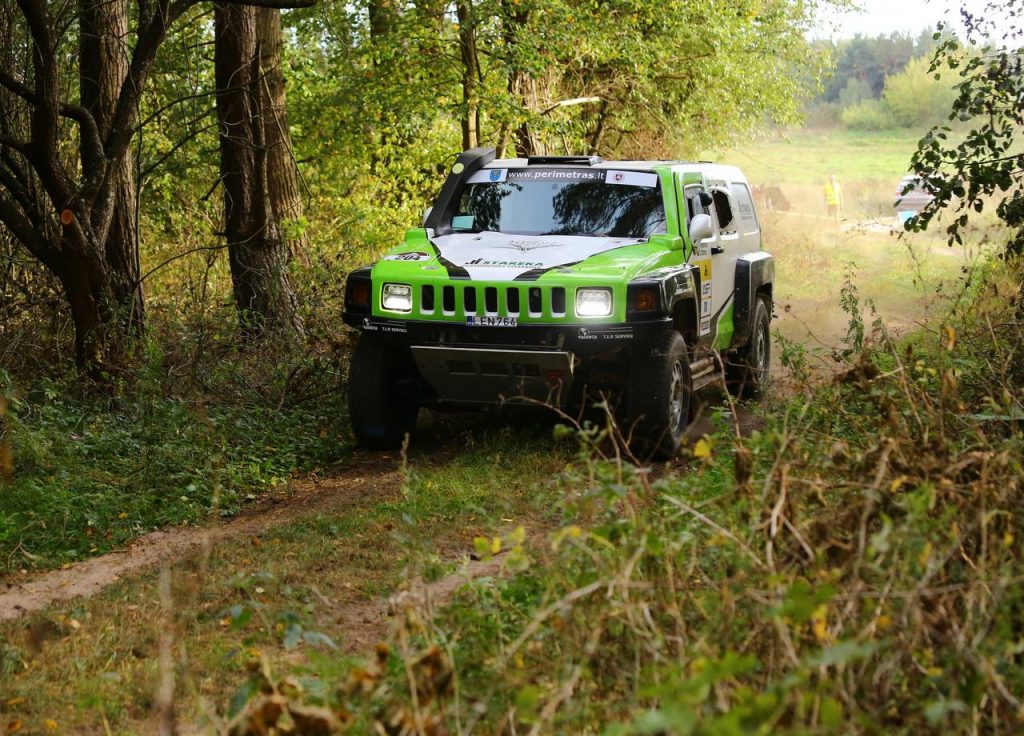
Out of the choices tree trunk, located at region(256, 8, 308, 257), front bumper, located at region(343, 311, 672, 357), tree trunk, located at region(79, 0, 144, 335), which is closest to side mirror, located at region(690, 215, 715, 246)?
front bumper, located at region(343, 311, 672, 357)

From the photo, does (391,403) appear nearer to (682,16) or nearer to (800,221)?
(682,16)

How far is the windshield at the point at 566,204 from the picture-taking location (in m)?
9.07

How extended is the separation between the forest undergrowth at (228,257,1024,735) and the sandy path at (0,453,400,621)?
1.61 metres

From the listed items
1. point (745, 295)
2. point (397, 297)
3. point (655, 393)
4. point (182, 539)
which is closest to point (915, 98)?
point (745, 295)

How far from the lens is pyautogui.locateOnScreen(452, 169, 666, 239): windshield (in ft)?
29.8

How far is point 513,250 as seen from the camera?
28.2ft

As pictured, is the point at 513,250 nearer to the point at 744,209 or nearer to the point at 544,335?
the point at 544,335

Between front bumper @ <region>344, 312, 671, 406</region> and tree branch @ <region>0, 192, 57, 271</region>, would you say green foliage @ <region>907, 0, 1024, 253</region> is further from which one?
tree branch @ <region>0, 192, 57, 271</region>

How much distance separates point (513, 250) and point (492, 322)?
0.80 metres

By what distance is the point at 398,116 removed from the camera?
16.8 m

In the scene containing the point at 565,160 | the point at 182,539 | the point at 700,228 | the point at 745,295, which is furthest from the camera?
the point at 745,295

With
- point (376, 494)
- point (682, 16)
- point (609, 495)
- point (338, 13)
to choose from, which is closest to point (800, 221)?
point (682, 16)

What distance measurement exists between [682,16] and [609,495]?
17.2m

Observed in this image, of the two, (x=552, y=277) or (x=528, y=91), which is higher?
(x=528, y=91)
